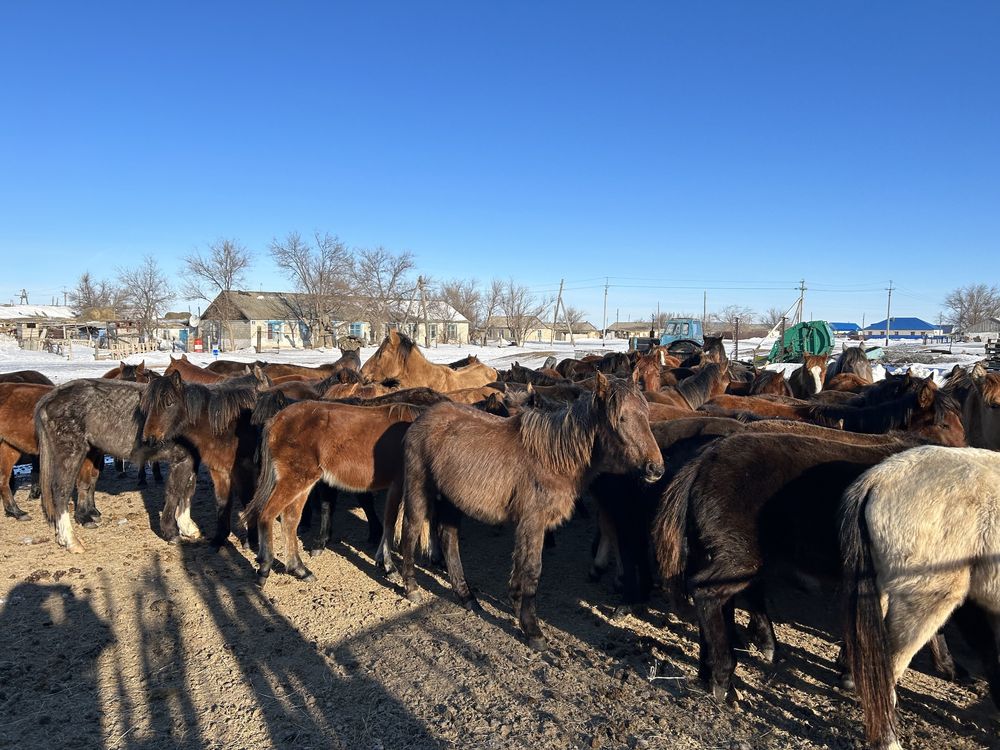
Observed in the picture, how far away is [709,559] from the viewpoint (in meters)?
3.54

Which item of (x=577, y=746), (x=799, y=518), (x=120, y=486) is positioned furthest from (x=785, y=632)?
(x=120, y=486)

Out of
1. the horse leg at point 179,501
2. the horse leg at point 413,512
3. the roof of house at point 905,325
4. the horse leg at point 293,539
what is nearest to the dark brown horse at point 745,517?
the horse leg at point 413,512

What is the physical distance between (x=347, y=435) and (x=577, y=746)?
3.37 m

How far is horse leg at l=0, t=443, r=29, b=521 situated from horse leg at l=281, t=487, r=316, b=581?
13.2ft

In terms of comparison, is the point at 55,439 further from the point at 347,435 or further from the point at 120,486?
the point at 347,435

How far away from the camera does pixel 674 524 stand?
12.1 ft

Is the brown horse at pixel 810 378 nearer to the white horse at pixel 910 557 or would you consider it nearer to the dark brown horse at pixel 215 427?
the white horse at pixel 910 557

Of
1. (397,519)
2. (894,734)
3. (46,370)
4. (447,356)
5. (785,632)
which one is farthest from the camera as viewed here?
(447,356)

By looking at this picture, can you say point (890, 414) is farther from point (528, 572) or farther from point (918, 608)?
point (528, 572)

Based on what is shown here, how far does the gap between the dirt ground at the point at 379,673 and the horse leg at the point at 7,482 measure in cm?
184

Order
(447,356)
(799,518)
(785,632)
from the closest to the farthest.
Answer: (799,518) < (785,632) < (447,356)

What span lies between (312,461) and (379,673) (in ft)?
7.22

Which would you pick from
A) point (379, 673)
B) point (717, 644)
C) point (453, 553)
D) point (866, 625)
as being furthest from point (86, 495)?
point (866, 625)

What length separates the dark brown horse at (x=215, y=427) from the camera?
20.2 feet
